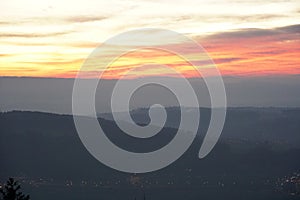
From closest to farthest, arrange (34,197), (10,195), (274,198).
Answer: (10,195), (34,197), (274,198)

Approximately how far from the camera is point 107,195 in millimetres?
188625

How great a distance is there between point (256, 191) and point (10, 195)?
594 feet

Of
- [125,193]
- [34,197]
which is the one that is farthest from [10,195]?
[125,193]

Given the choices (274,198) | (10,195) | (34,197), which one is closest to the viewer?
(10,195)

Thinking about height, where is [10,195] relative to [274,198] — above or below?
above

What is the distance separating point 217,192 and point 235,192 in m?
5.75

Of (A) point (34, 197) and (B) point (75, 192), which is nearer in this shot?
(A) point (34, 197)

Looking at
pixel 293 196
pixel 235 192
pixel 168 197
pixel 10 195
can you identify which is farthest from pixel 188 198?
pixel 10 195

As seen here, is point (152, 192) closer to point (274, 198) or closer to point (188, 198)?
point (188, 198)

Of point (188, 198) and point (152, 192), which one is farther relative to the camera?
point (152, 192)

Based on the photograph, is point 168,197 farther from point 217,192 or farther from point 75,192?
point 75,192

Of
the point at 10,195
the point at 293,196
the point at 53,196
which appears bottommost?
the point at 293,196

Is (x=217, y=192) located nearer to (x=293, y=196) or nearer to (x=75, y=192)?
(x=293, y=196)

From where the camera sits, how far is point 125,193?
195 m
